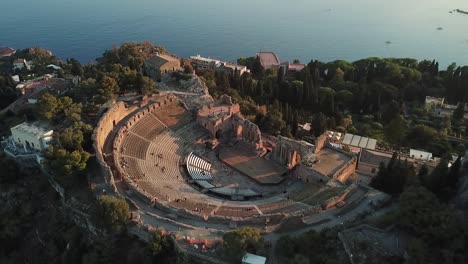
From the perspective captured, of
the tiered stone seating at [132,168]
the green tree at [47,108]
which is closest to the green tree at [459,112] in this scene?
the tiered stone seating at [132,168]

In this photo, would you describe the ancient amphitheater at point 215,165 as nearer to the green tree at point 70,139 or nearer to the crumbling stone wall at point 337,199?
the crumbling stone wall at point 337,199

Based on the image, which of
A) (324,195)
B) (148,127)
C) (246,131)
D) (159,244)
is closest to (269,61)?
(246,131)

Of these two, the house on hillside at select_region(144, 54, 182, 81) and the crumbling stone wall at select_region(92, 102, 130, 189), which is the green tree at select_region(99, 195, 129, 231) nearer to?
the crumbling stone wall at select_region(92, 102, 130, 189)

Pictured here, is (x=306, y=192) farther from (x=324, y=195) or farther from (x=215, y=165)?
(x=215, y=165)

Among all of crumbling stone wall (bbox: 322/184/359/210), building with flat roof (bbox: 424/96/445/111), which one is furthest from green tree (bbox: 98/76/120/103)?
building with flat roof (bbox: 424/96/445/111)

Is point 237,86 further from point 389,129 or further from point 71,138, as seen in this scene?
point 71,138

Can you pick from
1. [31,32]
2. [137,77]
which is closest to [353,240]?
[137,77]
